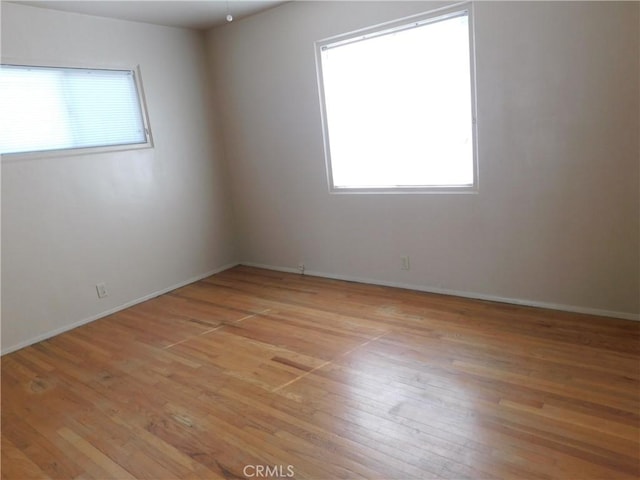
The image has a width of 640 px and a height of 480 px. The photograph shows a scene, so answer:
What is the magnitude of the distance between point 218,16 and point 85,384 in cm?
335

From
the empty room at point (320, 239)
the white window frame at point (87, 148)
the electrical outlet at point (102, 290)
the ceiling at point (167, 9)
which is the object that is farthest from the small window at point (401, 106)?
the electrical outlet at point (102, 290)

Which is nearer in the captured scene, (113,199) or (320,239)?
(113,199)

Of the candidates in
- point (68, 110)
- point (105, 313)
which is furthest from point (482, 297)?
point (68, 110)

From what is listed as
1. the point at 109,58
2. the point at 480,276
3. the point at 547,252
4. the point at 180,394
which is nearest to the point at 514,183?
the point at 547,252

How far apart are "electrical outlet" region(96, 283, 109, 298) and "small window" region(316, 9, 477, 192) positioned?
2.28m

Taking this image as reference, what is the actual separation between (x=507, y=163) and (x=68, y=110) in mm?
3529

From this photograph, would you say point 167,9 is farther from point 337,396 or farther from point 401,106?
point 337,396

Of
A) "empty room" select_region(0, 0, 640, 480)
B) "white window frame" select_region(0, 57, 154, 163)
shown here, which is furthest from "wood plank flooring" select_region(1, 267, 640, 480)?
"white window frame" select_region(0, 57, 154, 163)

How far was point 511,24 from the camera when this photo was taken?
2.93 metres

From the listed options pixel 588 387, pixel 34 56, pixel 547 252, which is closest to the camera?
pixel 588 387

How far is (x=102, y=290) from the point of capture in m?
4.00

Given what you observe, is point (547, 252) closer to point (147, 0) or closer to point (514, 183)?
point (514, 183)

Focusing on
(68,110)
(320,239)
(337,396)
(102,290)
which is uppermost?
(68,110)

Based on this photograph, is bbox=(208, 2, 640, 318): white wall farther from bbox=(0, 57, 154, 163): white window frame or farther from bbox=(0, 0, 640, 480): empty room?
bbox=(0, 57, 154, 163): white window frame
